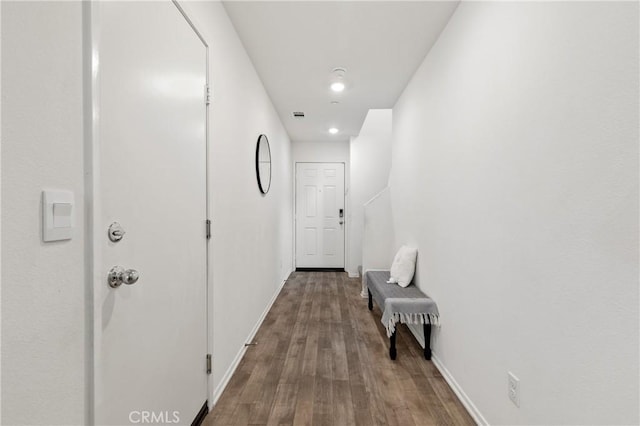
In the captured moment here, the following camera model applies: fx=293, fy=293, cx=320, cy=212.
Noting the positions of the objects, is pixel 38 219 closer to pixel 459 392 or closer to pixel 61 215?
→ pixel 61 215

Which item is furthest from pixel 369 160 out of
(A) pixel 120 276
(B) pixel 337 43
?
(A) pixel 120 276

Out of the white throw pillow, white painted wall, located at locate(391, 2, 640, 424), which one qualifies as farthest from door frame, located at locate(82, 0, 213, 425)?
the white throw pillow

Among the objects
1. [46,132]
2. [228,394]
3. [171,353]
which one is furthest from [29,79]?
[228,394]

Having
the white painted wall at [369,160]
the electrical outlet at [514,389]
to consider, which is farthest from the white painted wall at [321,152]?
the electrical outlet at [514,389]

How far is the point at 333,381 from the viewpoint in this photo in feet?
6.32

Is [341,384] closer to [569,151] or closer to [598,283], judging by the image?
[598,283]

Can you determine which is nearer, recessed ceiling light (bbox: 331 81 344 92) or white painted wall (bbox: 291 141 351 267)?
recessed ceiling light (bbox: 331 81 344 92)

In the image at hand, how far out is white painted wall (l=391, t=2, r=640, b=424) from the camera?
832mm

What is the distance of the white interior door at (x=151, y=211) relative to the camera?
90 cm

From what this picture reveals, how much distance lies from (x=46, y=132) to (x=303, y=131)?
4310 millimetres

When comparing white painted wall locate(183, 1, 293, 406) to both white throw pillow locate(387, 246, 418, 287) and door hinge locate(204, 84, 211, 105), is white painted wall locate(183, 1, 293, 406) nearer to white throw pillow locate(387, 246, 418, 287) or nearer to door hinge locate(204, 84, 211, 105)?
door hinge locate(204, 84, 211, 105)

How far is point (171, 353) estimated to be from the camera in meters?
1.28

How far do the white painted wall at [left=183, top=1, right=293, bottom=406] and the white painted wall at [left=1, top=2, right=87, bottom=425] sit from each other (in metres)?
0.88

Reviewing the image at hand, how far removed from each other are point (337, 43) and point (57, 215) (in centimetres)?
218
